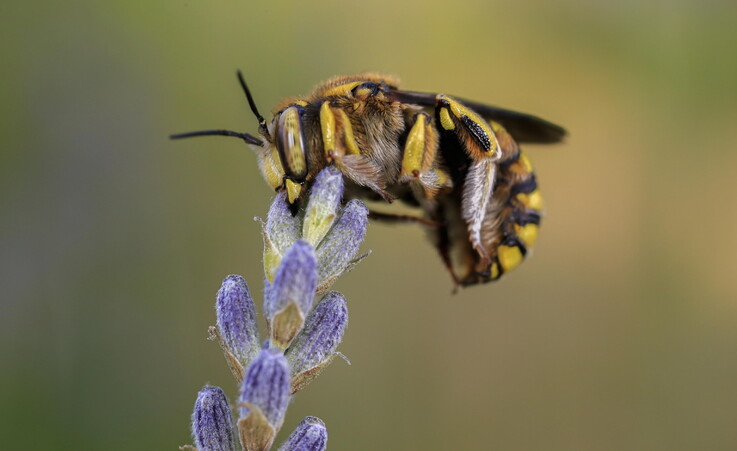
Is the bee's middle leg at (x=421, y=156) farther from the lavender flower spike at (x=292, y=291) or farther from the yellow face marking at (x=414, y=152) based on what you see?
the lavender flower spike at (x=292, y=291)

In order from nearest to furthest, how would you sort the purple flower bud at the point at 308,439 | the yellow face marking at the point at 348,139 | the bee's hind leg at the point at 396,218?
the purple flower bud at the point at 308,439
the yellow face marking at the point at 348,139
the bee's hind leg at the point at 396,218

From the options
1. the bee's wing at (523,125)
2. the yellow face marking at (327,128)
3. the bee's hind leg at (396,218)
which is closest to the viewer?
the yellow face marking at (327,128)

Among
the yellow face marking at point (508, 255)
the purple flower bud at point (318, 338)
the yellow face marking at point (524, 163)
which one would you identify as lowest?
the purple flower bud at point (318, 338)

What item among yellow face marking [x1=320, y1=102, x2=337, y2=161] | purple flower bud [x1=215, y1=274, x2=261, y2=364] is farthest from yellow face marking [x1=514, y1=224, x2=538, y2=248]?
purple flower bud [x1=215, y1=274, x2=261, y2=364]

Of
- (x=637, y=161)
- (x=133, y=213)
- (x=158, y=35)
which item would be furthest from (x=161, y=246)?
(x=637, y=161)

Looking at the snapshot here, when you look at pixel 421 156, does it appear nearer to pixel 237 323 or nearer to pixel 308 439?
pixel 237 323

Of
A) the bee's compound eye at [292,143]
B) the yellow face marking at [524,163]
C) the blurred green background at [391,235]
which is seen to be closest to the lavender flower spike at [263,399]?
the bee's compound eye at [292,143]

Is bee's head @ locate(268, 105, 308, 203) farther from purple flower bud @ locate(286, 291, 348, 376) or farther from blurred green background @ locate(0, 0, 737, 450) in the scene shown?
blurred green background @ locate(0, 0, 737, 450)

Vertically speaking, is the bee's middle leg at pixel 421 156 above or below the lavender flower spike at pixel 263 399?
above

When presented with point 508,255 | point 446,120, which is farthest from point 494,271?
point 446,120
